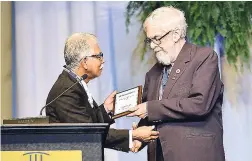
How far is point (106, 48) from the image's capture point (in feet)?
12.4

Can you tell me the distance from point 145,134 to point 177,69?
0.31 m

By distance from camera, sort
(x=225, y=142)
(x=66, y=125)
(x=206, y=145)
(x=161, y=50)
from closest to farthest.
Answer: (x=66, y=125)
(x=206, y=145)
(x=161, y=50)
(x=225, y=142)

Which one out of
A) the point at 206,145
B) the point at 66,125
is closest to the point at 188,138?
the point at 206,145

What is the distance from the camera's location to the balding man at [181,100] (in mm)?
2168

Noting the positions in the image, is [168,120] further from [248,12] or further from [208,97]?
[248,12]

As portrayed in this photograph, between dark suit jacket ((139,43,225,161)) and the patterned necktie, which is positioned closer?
dark suit jacket ((139,43,225,161))

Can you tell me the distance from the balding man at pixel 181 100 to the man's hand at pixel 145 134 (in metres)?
0.03

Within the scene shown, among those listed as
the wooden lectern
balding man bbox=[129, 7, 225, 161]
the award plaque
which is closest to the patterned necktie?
balding man bbox=[129, 7, 225, 161]

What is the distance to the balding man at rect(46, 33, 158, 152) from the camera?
89.0 inches

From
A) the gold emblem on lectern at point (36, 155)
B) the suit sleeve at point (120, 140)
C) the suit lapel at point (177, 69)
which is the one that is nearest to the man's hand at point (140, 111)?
the suit lapel at point (177, 69)

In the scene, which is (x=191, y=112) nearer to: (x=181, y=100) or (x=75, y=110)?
(x=181, y=100)

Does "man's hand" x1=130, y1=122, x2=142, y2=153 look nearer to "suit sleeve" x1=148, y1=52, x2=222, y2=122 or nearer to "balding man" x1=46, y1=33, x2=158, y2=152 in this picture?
"balding man" x1=46, y1=33, x2=158, y2=152

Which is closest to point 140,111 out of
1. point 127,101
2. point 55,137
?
point 127,101

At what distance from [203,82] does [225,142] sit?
1.61 metres
